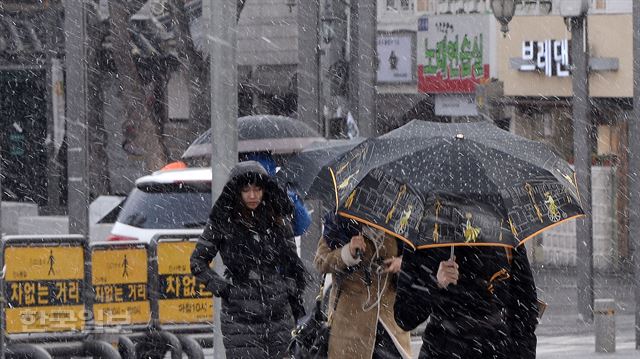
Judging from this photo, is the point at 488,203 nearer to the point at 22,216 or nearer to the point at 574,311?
the point at 574,311

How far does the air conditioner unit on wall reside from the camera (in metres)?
17.2

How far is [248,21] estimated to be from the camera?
104 feet

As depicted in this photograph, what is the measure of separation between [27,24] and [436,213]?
26339 mm

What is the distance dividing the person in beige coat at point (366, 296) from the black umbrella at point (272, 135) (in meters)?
3.14

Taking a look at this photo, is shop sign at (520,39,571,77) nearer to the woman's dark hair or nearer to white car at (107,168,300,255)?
white car at (107,168,300,255)

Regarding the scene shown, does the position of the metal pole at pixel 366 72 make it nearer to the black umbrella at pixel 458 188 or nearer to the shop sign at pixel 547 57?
the shop sign at pixel 547 57

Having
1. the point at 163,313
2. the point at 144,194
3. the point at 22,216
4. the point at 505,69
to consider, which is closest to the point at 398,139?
the point at 163,313

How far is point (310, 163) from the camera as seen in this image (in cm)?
798

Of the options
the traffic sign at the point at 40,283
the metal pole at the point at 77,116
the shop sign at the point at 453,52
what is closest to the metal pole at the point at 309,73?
the metal pole at the point at 77,116

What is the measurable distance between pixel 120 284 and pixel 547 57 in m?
14.1

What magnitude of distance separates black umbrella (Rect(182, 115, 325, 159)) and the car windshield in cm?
250

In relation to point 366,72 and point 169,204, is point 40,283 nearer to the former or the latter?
point 169,204

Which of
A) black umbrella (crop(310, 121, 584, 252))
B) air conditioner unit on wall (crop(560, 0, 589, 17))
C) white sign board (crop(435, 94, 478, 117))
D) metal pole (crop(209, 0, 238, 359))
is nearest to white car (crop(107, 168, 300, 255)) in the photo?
air conditioner unit on wall (crop(560, 0, 589, 17))

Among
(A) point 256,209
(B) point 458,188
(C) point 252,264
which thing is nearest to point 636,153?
(A) point 256,209
